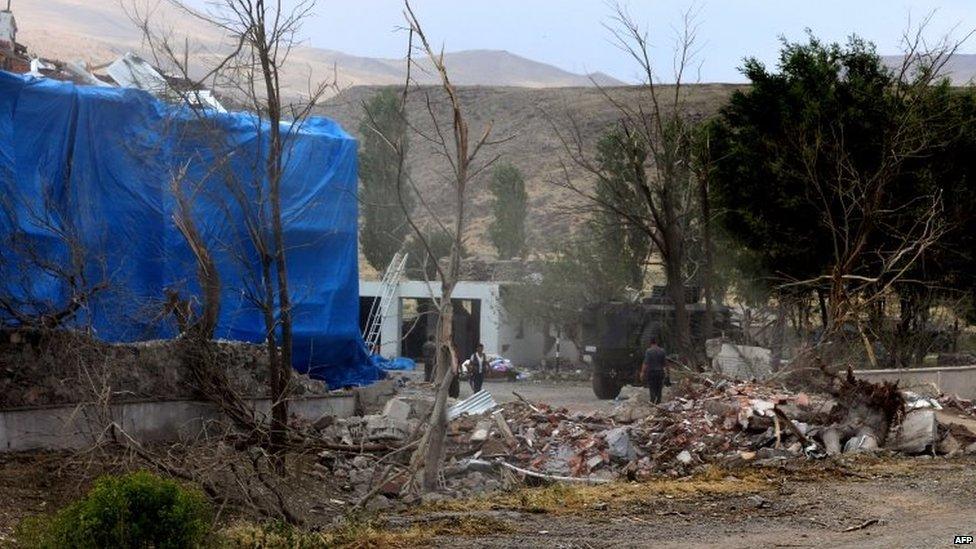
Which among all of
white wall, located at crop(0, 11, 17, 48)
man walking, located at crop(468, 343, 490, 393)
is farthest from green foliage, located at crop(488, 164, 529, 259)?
white wall, located at crop(0, 11, 17, 48)

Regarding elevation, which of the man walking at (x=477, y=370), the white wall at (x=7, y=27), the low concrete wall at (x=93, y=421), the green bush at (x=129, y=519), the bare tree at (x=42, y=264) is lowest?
the man walking at (x=477, y=370)

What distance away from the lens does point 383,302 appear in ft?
133

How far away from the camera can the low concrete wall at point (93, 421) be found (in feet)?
54.5

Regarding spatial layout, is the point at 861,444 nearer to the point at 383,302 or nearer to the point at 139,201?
the point at 139,201

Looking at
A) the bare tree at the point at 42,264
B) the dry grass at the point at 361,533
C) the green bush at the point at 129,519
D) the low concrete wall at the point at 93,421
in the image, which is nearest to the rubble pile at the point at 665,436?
the low concrete wall at the point at 93,421

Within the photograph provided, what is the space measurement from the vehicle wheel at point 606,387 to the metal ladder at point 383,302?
11.1m

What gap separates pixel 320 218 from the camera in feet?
83.9

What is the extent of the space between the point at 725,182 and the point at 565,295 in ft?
35.3

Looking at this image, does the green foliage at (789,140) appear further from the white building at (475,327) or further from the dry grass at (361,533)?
the dry grass at (361,533)

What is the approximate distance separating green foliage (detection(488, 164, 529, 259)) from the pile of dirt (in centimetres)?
3882

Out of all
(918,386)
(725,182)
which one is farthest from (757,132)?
(918,386)

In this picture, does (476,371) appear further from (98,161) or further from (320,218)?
(98,161)

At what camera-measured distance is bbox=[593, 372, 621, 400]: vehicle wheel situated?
28781 mm

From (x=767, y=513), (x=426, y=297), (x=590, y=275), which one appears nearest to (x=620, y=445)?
(x=767, y=513)
